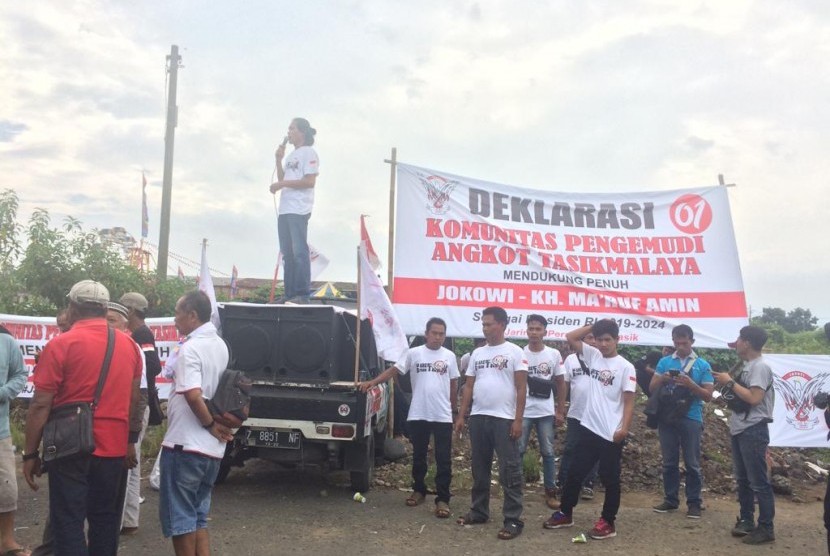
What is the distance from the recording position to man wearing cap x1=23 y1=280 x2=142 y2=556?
375 cm

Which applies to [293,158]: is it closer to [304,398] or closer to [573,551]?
[304,398]

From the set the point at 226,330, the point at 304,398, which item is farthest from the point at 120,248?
the point at 304,398

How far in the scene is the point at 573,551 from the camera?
19.0 ft

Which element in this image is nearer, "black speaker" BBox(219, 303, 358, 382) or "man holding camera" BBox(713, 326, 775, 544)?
"man holding camera" BBox(713, 326, 775, 544)

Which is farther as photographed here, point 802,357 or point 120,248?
point 120,248

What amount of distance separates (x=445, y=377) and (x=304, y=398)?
1409mm

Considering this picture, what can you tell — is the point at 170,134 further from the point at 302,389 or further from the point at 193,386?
the point at 193,386

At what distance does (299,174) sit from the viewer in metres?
8.91

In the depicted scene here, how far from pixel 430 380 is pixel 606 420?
176 centimetres

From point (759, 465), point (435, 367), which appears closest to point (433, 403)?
point (435, 367)

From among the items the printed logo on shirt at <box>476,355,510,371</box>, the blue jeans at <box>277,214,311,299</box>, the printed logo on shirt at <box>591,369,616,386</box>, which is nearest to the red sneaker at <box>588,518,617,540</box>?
the printed logo on shirt at <box>591,369,616,386</box>

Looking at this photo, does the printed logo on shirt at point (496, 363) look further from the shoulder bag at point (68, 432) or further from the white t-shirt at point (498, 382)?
the shoulder bag at point (68, 432)

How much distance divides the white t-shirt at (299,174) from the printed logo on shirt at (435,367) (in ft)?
9.92

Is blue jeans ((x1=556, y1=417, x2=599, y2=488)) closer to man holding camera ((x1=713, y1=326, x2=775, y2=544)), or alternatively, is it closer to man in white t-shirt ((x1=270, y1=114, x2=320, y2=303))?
man holding camera ((x1=713, y1=326, x2=775, y2=544))
